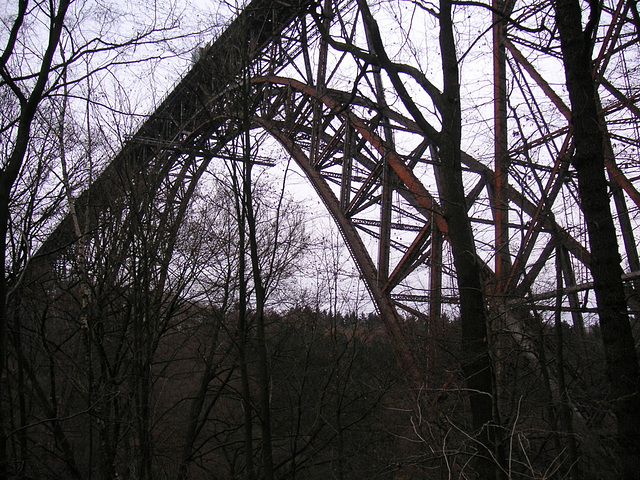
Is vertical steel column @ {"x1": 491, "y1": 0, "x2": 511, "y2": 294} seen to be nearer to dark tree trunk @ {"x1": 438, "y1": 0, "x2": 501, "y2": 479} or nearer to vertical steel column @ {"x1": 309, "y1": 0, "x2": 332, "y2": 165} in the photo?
dark tree trunk @ {"x1": 438, "y1": 0, "x2": 501, "y2": 479}

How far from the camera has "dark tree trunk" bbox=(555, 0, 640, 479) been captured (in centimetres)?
360

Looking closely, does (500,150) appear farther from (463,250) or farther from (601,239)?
(601,239)

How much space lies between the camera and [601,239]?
12.8ft

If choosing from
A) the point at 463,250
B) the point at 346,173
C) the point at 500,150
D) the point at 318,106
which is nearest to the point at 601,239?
the point at 463,250

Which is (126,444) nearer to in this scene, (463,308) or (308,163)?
(463,308)

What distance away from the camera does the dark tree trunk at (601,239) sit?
11.8ft

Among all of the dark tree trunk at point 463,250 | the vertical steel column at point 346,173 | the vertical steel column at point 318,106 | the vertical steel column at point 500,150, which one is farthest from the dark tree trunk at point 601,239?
the vertical steel column at point 318,106

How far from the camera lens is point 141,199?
25.3 feet

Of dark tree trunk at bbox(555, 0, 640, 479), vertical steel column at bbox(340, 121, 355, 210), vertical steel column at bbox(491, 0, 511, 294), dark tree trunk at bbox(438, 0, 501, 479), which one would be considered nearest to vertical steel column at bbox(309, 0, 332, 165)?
vertical steel column at bbox(340, 121, 355, 210)

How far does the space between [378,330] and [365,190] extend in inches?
120

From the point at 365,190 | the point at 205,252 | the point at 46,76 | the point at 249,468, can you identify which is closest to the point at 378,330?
the point at 365,190

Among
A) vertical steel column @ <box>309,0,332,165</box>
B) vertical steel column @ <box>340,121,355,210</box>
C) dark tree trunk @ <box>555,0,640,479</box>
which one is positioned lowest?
dark tree trunk @ <box>555,0,640,479</box>

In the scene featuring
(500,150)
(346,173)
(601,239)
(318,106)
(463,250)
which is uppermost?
(318,106)

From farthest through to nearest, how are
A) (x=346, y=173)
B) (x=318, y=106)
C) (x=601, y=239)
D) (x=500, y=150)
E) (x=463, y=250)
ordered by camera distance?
(x=318, y=106), (x=346, y=173), (x=500, y=150), (x=463, y=250), (x=601, y=239)
